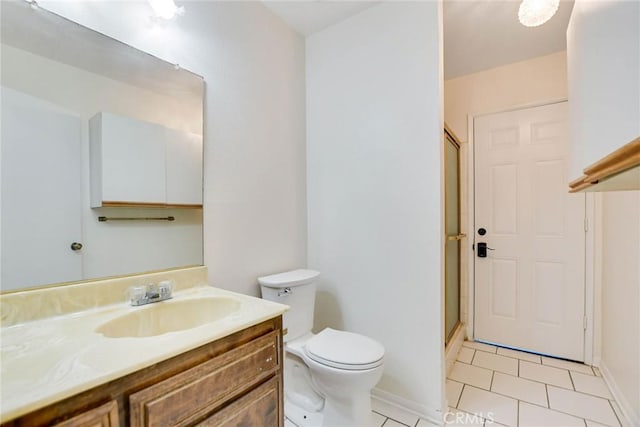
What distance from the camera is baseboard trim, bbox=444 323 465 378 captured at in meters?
2.19

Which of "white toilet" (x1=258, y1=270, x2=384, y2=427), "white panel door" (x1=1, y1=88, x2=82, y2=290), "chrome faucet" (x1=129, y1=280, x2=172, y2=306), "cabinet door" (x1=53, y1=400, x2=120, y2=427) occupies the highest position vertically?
"white panel door" (x1=1, y1=88, x2=82, y2=290)

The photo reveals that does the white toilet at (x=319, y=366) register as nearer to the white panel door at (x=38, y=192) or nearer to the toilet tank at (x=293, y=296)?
the toilet tank at (x=293, y=296)

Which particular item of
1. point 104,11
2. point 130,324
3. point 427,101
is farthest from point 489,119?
point 130,324

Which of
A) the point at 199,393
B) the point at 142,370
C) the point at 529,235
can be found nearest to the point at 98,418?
the point at 142,370

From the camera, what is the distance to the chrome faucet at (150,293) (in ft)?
3.80

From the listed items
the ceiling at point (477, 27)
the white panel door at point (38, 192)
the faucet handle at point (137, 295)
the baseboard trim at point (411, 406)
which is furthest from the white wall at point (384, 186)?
the white panel door at point (38, 192)

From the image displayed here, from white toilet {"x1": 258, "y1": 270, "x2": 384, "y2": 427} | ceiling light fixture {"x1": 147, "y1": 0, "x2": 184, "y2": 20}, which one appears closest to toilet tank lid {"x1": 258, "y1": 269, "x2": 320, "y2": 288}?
white toilet {"x1": 258, "y1": 270, "x2": 384, "y2": 427}

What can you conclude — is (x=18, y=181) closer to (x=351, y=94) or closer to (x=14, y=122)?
(x=14, y=122)

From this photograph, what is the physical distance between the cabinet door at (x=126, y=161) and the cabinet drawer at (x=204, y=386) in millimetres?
793

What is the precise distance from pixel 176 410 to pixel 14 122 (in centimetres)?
105

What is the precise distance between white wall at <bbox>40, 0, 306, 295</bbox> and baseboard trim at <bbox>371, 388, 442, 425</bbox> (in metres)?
0.98

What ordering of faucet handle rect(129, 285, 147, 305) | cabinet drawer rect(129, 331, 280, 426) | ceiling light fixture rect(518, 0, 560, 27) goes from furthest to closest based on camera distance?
ceiling light fixture rect(518, 0, 560, 27) < faucet handle rect(129, 285, 147, 305) < cabinet drawer rect(129, 331, 280, 426)

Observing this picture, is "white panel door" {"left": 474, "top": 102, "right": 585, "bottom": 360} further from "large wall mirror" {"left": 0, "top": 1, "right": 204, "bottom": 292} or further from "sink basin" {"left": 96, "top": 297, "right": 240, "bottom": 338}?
"large wall mirror" {"left": 0, "top": 1, "right": 204, "bottom": 292}

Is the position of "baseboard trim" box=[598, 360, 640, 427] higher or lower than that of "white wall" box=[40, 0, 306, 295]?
lower
